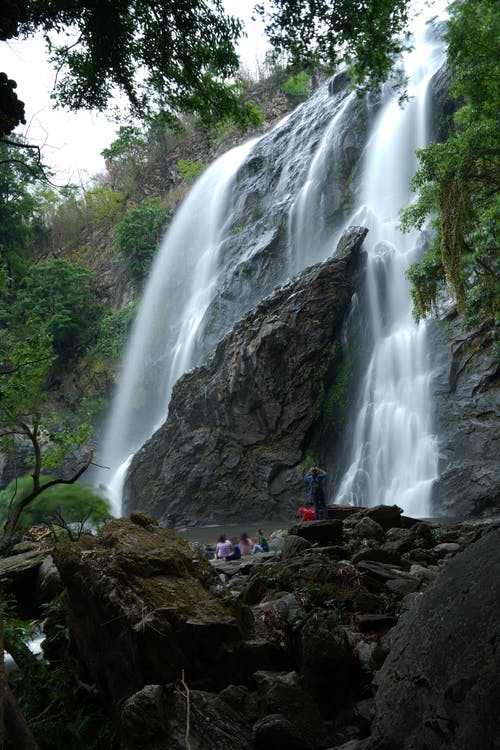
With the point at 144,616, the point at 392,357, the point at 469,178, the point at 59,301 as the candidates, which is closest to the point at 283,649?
the point at 144,616

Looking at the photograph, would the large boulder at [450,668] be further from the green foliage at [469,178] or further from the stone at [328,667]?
the green foliage at [469,178]

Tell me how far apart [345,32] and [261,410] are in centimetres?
1647

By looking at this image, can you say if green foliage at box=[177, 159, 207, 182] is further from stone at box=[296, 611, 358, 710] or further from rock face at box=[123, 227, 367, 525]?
stone at box=[296, 611, 358, 710]

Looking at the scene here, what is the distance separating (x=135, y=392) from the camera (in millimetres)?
31484

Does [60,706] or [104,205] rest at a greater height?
[104,205]

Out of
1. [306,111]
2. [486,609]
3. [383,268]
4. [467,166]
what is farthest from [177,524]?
[306,111]

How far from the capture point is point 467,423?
50.6 ft

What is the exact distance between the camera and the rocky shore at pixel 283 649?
8.64 ft

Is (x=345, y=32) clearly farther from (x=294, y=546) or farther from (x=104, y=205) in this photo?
(x=104, y=205)

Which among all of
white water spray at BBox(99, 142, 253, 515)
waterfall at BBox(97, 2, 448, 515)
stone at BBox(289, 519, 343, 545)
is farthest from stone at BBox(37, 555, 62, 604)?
white water spray at BBox(99, 142, 253, 515)

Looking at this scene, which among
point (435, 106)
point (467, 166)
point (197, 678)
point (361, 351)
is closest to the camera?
point (197, 678)

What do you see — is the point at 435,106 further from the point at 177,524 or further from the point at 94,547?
the point at 94,547

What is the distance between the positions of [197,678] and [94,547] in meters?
1.56

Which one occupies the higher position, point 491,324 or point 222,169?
point 222,169
